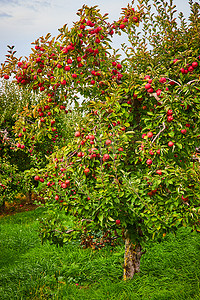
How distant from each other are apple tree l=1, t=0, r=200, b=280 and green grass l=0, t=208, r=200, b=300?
0.84m

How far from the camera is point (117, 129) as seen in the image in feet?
10.4

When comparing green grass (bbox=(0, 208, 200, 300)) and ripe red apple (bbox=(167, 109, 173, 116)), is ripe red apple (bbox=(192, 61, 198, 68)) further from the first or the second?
green grass (bbox=(0, 208, 200, 300))

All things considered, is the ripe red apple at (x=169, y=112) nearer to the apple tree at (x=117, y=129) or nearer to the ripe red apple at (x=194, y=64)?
the apple tree at (x=117, y=129)

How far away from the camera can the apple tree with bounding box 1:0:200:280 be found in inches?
119

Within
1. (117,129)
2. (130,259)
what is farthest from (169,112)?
(130,259)

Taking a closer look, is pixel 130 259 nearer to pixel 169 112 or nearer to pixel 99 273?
pixel 99 273

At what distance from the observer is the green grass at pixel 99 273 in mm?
4108

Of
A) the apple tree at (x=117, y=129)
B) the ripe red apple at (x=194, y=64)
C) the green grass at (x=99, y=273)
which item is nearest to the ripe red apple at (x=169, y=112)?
the apple tree at (x=117, y=129)

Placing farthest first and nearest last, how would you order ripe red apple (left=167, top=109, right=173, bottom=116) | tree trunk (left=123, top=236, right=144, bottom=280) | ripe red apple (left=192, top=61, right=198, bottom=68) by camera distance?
tree trunk (left=123, top=236, right=144, bottom=280) → ripe red apple (left=192, top=61, right=198, bottom=68) → ripe red apple (left=167, top=109, right=173, bottom=116)

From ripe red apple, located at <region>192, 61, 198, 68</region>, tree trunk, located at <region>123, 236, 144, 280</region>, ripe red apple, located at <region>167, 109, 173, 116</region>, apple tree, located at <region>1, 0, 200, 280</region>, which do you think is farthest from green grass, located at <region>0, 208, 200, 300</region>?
ripe red apple, located at <region>192, 61, 198, 68</region>

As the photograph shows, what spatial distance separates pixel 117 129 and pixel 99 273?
320 centimetres

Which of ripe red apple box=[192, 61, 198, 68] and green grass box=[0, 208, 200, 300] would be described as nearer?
ripe red apple box=[192, 61, 198, 68]

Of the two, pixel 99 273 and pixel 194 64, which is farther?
pixel 99 273

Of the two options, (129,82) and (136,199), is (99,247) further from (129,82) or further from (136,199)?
(129,82)
